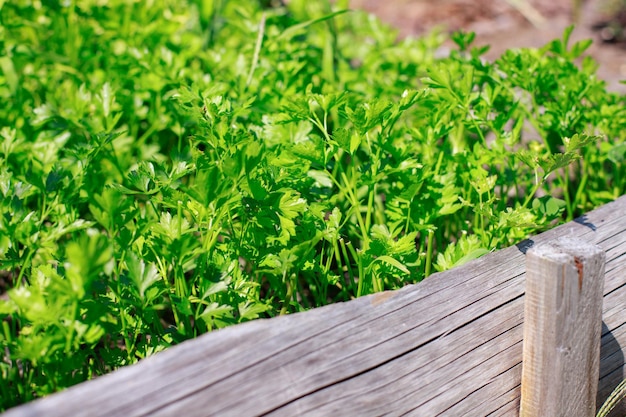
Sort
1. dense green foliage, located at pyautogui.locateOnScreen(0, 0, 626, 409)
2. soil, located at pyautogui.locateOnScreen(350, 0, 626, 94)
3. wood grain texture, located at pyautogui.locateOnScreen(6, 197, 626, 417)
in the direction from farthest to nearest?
1. soil, located at pyautogui.locateOnScreen(350, 0, 626, 94)
2. dense green foliage, located at pyautogui.locateOnScreen(0, 0, 626, 409)
3. wood grain texture, located at pyautogui.locateOnScreen(6, 197, 626, 417)

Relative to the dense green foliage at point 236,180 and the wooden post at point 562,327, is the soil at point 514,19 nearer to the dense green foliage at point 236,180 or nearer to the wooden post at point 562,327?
the dense green foliage at point 236,180

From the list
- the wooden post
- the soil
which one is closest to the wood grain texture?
the wooden post

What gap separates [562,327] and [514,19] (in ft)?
14.1

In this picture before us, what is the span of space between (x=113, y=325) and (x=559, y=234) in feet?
3.58

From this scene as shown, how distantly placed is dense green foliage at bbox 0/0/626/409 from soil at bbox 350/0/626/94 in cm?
249

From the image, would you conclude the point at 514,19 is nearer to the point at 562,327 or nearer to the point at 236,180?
the point at 562,327

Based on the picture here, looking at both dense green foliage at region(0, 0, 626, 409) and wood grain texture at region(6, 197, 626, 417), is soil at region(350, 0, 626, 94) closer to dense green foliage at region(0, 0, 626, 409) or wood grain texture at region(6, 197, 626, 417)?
dense green foliage at region(0, 0, 626, 409)

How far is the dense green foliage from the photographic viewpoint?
1.34m

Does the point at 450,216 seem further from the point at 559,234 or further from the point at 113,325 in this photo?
the point at 113,325

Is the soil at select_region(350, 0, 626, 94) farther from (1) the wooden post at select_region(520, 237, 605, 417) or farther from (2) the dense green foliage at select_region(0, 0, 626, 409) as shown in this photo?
(1) the wooden post at select_region(520, 237, 605, 417)

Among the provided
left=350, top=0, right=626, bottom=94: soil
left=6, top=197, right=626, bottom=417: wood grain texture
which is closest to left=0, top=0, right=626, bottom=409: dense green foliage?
left=6, top=197, right=626, bottom=417: wood grain texture

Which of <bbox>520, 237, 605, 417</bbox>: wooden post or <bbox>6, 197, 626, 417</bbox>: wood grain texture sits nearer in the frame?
<bbox>6, 197, 626, 417</bbox>: wood grain texture

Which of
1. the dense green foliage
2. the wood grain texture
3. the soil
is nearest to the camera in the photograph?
the wood grain texture

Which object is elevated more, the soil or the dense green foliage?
the dense green foliage
